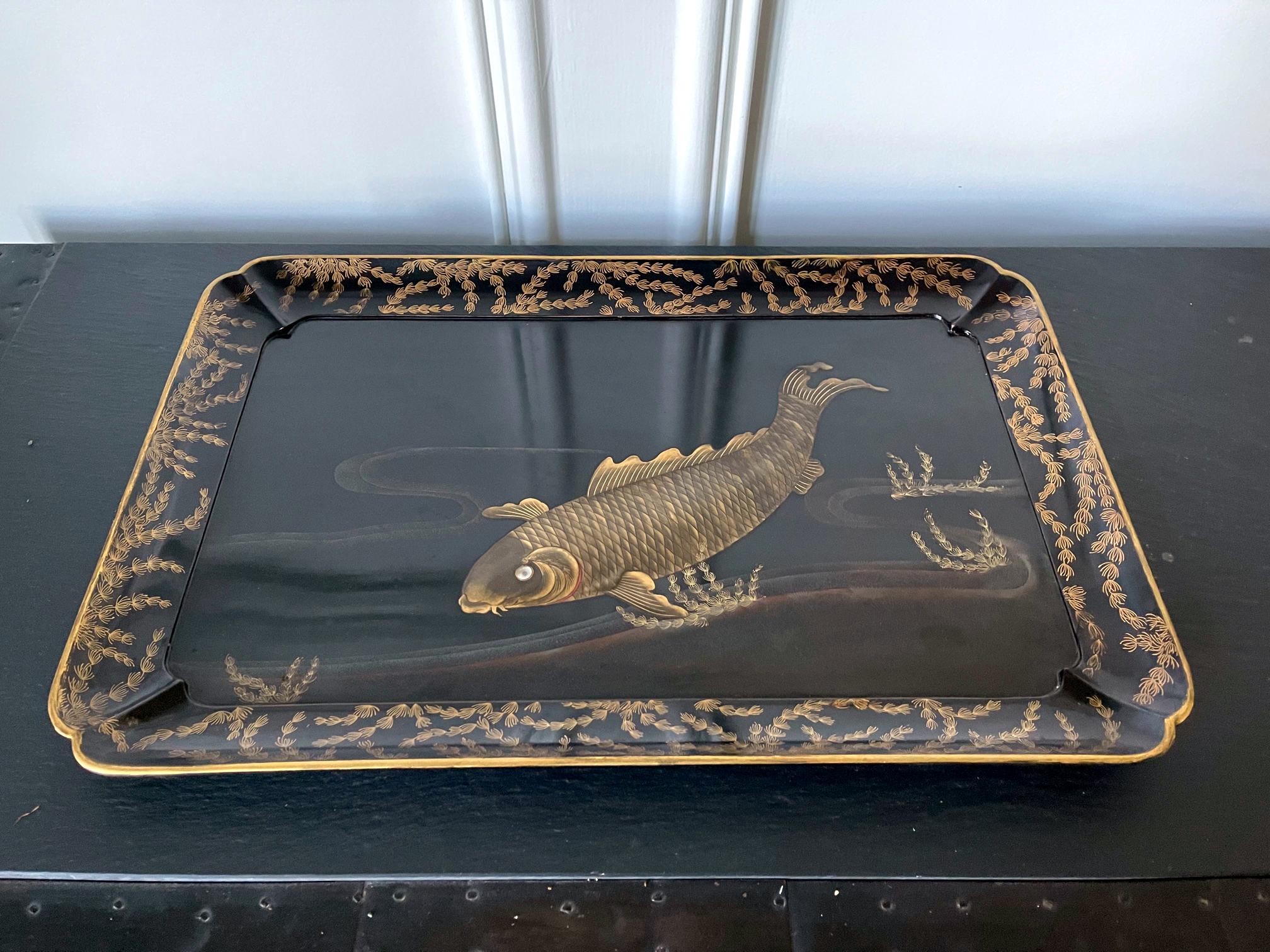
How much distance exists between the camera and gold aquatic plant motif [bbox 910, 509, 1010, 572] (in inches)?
24.5

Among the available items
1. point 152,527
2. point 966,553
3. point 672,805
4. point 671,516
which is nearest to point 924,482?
point 966,553

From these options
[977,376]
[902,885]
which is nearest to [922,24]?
[977,376]

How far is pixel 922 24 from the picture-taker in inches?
28.3

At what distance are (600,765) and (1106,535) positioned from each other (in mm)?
427

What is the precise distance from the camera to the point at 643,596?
1.98 feet

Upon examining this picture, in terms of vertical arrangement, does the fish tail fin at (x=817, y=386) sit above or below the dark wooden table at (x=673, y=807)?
above

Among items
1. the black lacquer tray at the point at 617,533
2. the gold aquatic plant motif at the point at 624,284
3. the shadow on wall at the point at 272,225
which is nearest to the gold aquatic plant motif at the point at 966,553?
the black lacquer tray at the point at 617,533

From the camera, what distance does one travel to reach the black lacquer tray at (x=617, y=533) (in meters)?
0.55

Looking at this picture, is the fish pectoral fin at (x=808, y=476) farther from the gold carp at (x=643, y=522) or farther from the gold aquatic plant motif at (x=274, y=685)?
the gold aquatic plant motif at (x=274, y=685)

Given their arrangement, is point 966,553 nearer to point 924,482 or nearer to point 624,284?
point 924,482

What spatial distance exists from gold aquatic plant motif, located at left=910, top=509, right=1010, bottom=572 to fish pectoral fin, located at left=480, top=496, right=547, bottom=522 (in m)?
0.30

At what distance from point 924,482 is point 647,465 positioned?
0.75 ft

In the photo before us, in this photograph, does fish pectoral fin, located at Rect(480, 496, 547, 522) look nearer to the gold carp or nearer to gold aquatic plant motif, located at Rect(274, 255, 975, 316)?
the gold carp

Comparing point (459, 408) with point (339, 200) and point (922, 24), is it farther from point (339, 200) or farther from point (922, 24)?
point (922, 24)
